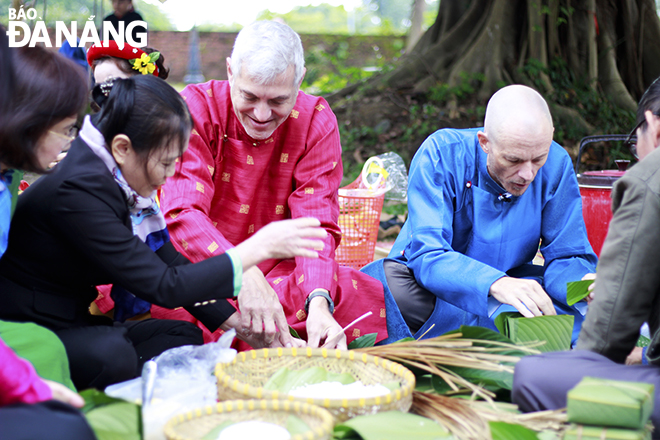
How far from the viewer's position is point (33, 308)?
5.64ft

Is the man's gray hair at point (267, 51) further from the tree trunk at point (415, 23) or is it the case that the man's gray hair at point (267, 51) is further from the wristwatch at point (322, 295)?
the tree trunk at point (415, 23)

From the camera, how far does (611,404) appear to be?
1255 mm

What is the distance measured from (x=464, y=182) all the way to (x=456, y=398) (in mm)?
1193

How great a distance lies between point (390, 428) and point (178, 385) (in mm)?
572

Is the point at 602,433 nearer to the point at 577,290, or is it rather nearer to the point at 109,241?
the point at 577,290

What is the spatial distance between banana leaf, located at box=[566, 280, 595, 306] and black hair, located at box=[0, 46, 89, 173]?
1682 millimetres

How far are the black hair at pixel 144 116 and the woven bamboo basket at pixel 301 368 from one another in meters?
0.61

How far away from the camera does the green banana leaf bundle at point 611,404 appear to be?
1.25m

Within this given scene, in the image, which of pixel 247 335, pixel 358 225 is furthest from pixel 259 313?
pixel 358 225

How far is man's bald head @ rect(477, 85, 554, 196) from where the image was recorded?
2254mm

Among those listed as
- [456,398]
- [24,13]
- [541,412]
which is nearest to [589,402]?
[541,412]

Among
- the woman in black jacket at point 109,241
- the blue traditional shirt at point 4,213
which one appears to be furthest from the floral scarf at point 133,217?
the blue traditional shirt at point 4,213

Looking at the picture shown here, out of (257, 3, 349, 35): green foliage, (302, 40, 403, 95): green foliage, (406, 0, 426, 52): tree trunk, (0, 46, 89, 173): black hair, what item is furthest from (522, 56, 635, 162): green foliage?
(257, 3, 349, 35): green foliage

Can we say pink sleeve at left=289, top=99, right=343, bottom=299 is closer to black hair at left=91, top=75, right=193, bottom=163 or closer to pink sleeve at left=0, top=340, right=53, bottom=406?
black hair at left=91, top=75, right=193, bottom=163
